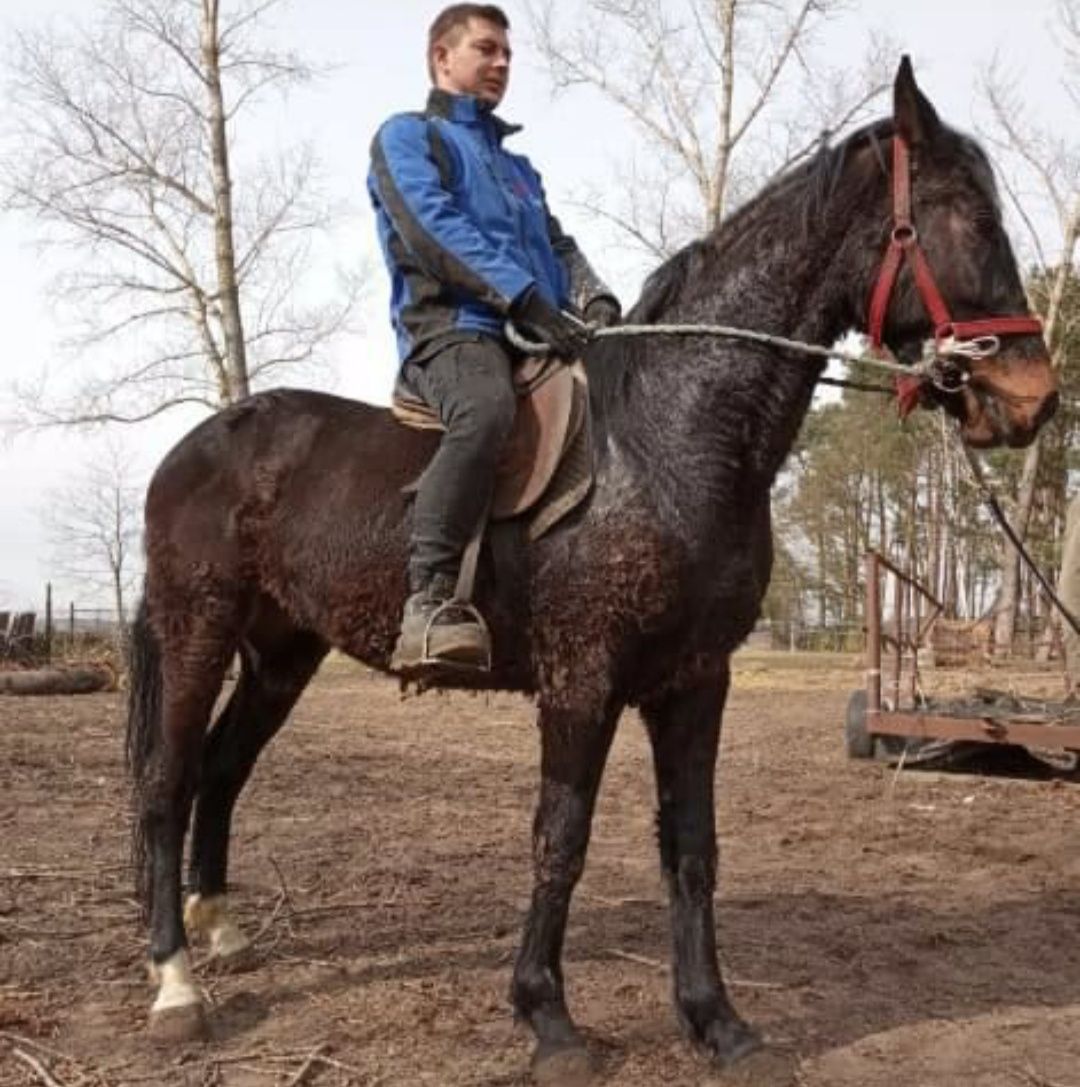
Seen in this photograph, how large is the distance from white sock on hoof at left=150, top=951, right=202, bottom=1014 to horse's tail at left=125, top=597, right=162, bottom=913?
44 centimetres

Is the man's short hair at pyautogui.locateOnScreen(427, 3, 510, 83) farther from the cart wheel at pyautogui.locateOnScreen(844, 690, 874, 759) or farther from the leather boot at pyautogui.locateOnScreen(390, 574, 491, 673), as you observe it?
the cart wheel at pyautogui.locateOnScreen(844, 690, 874, 759)

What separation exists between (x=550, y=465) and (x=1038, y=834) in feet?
16.1

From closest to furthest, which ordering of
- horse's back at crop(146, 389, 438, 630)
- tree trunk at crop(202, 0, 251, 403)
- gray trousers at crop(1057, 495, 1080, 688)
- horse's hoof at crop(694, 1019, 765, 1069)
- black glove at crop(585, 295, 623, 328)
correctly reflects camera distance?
horse's hoof at crop(694, 1019, 765, 1069) → horse's back at crop(146, 389, 438, 630) → black glove at crop(585, 295, 623, 328) → gray trousers at crop(1057, 495, 1080, 688) → tree trunk at crop(202, 0, 251, 403)

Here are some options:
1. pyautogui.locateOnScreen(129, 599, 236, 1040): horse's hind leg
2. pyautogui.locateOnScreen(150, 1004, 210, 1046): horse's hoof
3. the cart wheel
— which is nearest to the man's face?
pyautogui.locateOnScreen(129, 599, 236, 1040): horse's hind leg

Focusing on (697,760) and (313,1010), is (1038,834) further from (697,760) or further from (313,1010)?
(313,1010)

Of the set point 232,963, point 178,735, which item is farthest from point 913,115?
point 232,963

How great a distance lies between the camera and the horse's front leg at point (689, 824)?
405cm

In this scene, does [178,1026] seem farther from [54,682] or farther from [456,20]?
[54,682]

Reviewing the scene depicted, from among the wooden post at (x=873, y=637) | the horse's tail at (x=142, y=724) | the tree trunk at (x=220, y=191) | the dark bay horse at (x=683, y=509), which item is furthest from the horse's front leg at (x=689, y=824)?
the tree trunk at (x=220, y=191)

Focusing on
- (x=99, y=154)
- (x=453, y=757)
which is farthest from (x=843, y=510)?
(x=453, y=757)

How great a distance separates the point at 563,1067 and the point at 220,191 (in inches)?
759

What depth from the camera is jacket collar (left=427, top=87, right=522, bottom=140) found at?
4328 millimetres

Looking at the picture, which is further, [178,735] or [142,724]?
[142,724]

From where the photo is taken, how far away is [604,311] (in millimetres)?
4543
